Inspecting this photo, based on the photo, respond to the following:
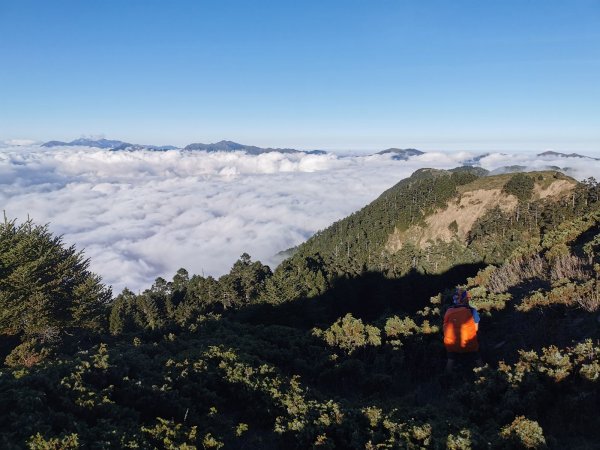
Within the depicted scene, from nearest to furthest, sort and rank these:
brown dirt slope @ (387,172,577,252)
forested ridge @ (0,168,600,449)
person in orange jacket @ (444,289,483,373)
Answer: forested ridge @ (0,168,600,449), person in orange jacket @ (444,289,483,373), brown dirt slope @ (387,172,577,252)

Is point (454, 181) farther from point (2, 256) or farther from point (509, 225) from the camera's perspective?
point (2, 256)

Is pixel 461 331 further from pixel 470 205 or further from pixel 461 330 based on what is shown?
pixel 470 205

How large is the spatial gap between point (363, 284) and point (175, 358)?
52161 millimetres

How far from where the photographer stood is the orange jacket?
9.45m

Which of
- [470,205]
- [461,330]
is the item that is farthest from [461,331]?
[470,205]

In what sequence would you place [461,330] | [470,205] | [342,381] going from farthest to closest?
[470,205]
[342,381]
[461,330]

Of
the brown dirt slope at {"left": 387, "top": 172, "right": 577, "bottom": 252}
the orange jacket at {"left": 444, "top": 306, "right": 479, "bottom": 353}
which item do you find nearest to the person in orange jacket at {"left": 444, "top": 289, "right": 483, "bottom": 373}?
the orange jacket at {"left": 444, "top": 306, "right": 479, "bottom": 353}

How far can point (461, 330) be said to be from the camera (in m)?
9.49

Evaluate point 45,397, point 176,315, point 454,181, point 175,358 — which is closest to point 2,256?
point 176,315

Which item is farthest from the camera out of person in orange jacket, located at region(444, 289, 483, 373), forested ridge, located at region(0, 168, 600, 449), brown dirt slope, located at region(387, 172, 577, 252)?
brown dirt slope, located at region(387, 172, 577, 252)

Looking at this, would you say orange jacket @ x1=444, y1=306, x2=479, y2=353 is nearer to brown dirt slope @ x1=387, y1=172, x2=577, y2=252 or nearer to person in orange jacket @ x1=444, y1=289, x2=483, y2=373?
person in orange jacket @ x1=444, y1=289, x2=483, y2=373

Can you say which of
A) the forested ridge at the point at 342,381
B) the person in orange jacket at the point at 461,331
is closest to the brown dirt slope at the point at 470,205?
the forested ridge at the point at 342,381

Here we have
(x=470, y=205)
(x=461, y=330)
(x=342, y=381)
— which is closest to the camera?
(x=461, y=330)

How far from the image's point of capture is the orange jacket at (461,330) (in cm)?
945
